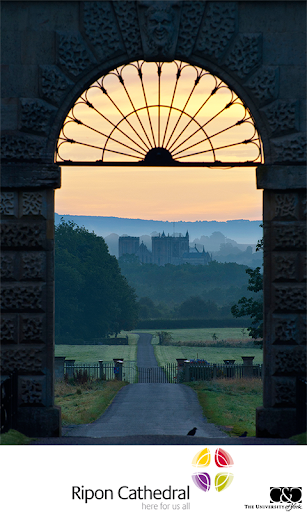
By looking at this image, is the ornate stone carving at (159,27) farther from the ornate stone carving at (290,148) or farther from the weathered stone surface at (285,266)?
the weathered stone surface at (285,266)

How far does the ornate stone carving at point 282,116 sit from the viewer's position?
904cm

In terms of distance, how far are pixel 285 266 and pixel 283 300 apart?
1.81 feet

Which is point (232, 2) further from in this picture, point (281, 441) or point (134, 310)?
point (134, 310)

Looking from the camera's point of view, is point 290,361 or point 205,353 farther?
point 205,353

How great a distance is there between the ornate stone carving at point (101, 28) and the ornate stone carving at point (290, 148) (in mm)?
2985

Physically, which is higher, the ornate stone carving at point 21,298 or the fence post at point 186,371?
the ornate stone carving at point 21,298

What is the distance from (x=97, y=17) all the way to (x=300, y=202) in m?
4.41

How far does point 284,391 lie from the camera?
909 centimetres

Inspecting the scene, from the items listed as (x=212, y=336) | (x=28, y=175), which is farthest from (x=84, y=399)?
(x=212, y=336)
